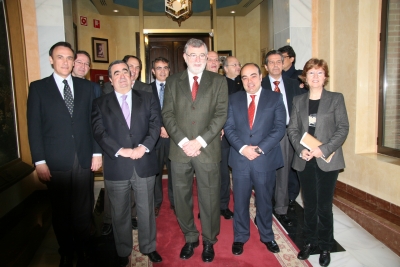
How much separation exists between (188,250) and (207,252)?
17 centimetres

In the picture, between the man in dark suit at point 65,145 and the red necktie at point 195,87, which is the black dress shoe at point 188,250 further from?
the red necktie at point 195,87

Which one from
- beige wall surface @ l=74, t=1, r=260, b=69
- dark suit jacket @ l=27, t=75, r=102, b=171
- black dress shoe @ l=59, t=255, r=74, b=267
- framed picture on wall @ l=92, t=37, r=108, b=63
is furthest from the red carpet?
beige wall surface @ l=74, t=1, r=260, b=69

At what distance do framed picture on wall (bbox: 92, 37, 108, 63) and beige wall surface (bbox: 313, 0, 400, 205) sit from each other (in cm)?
564

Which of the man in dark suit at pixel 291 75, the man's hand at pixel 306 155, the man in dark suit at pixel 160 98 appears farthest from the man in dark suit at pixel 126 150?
the man in dark suit at pixel 291 75

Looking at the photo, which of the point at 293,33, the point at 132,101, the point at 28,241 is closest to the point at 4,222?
the point at 28,241

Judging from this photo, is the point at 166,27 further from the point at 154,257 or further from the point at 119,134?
the point at 154,257

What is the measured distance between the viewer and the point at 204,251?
2.46m

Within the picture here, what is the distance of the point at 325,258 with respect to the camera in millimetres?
2363

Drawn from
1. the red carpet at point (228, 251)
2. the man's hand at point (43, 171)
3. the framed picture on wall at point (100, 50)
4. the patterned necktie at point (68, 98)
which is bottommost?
the red carpet at point (228, 251)

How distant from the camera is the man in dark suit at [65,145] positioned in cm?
226

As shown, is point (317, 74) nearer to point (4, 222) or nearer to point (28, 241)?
point (28, 241)

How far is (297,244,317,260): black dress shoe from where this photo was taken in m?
2.44

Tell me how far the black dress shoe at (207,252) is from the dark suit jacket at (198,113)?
74cm

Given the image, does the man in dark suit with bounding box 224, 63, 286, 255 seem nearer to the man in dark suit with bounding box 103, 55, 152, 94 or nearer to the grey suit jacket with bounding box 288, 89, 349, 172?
the grey suit jacket with bounding box 288, 89, 349, 172
